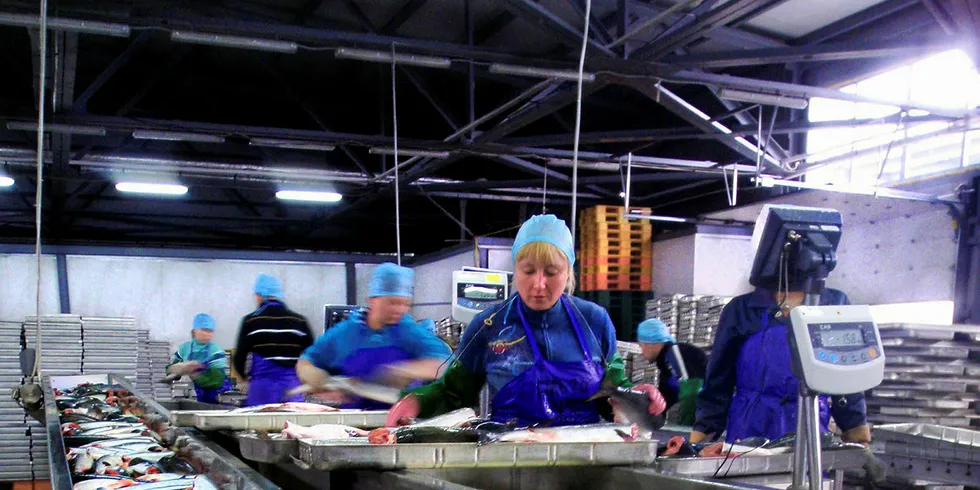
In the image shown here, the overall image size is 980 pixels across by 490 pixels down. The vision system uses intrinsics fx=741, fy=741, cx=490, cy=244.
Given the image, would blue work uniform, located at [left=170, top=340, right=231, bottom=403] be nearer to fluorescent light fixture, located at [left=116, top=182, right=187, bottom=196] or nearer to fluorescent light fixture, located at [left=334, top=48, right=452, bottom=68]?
fluorescent light fixture, located at [left=116, top=182, right=187, bottom=196]

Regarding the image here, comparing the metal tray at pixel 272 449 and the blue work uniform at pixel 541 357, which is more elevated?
the blue work uniform at pixel 541 357

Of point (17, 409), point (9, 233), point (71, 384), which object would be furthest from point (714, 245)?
point (9, 233)

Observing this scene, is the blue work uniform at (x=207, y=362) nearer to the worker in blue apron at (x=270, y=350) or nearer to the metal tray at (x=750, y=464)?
the worker in blue apron at (x=270, y=350)

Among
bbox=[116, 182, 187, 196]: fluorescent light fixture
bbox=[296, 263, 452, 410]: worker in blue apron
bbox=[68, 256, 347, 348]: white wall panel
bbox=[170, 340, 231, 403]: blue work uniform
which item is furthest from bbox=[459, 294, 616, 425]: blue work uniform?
bbox=[68, 256, 347, 348]: white wall panel

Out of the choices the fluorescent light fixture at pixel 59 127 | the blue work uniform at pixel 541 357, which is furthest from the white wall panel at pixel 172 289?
the blue work uniform at pixel 541 357

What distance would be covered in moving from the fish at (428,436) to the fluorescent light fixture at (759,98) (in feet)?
18.1

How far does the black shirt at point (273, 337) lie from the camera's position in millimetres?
5727

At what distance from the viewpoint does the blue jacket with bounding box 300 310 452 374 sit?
412 centimetres

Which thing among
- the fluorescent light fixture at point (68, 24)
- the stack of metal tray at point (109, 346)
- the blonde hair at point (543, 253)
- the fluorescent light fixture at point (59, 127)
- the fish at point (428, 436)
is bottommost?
the stack of metal tray at point (109, 346)

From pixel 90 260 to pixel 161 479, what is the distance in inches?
504

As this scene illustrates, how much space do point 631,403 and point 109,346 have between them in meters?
9.63

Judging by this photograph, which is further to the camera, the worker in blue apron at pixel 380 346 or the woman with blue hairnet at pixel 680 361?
the woman with blue hairnet at pixel 680 361

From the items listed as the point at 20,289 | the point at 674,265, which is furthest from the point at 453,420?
the point at 20,289

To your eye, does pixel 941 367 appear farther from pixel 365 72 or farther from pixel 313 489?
pixel 365 72
